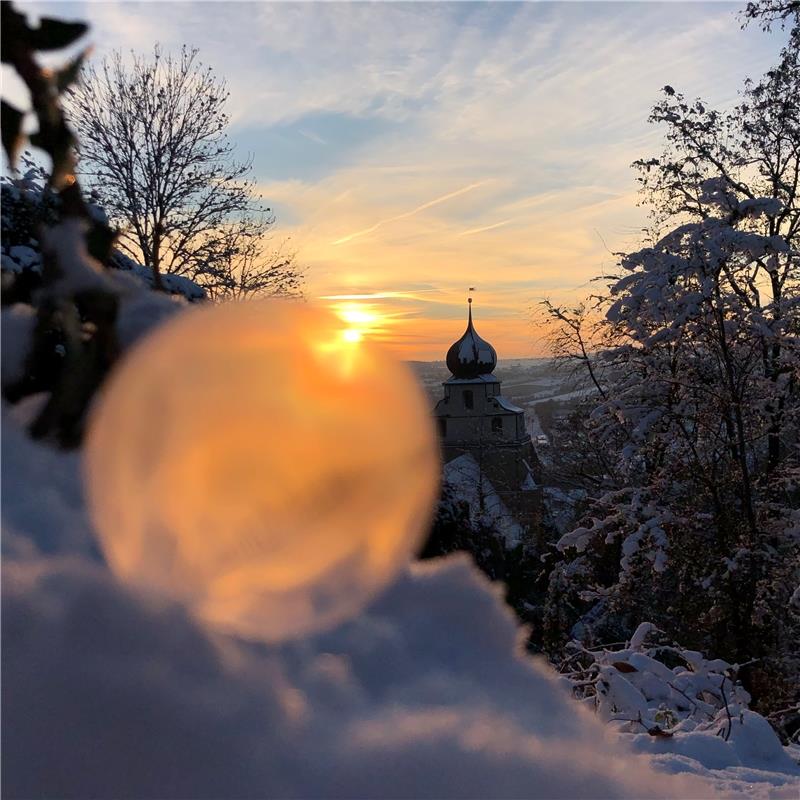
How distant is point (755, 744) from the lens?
73.7 inches


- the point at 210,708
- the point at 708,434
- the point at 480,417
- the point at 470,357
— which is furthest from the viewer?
the point at 470,357

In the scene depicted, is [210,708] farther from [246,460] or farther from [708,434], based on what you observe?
[708,434]

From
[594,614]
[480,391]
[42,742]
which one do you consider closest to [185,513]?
[42,742]

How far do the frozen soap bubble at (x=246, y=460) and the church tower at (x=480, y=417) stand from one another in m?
28.5

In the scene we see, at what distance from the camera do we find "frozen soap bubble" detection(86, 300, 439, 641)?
70 centimetres

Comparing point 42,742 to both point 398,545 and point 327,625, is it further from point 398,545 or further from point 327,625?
point 398,545

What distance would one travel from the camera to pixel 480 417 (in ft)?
104

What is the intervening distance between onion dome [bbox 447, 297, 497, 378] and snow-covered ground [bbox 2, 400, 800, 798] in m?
32.9

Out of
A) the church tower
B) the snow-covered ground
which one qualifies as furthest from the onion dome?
the snow-covered ground

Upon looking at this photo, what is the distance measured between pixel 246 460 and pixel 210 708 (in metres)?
0.25

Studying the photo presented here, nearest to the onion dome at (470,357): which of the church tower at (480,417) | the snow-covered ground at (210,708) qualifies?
the church tower at (480,417)

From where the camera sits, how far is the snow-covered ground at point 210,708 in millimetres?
587

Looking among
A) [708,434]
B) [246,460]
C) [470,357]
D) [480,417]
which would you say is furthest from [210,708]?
[470,357]

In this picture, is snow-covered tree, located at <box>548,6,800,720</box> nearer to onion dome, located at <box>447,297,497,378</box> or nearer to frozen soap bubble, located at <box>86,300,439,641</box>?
frozen soap bubble, located at <box>86,300,439,641</box>
